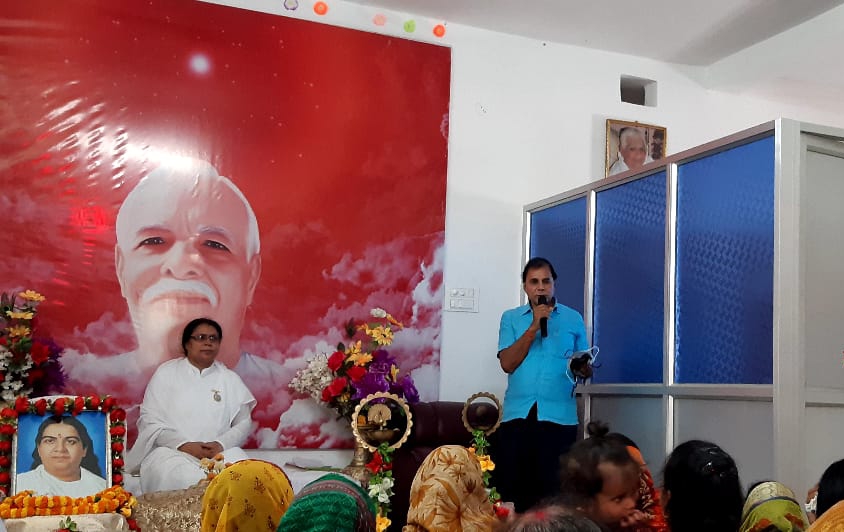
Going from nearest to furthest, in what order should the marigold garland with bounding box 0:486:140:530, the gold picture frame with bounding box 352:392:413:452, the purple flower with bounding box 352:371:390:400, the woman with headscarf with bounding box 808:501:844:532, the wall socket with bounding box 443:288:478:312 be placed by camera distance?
the woman with headscarf with bounding box 808:501:844:532, the gold picture frame with bounding box 352:392:413:452, the marigold garland with bounding box 0:486:140:530, the purple flower with bounding box 352:371:390:400, the wall socket with bounding box 443:288:478:312

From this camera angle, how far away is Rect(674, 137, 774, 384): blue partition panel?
12.4 feet

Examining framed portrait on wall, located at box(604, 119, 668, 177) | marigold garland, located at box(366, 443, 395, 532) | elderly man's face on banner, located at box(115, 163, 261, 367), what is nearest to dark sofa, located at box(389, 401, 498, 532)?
marigold garland, located at box(366, 443, 395, 532)

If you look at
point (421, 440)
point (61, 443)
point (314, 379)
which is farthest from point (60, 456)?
point (421, 440)

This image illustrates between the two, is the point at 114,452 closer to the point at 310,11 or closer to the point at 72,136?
the point at 72,136

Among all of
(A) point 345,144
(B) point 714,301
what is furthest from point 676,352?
(A) point 345,144

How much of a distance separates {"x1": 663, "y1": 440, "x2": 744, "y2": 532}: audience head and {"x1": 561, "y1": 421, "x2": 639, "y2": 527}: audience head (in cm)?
10

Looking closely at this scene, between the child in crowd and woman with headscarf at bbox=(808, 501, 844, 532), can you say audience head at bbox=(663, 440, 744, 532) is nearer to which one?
the child in crowd

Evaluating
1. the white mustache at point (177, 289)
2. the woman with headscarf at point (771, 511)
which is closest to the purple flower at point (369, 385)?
the white mustache at point (177, 289)

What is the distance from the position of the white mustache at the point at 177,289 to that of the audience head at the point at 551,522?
3964 mm

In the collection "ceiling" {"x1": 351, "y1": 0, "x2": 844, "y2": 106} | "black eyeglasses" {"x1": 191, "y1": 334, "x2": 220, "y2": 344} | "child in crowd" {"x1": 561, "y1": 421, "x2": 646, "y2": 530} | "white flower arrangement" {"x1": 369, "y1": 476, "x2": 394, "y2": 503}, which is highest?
"ceiling" {"x1": 351, "y1": 0, "x2": 844, "y2": 106}

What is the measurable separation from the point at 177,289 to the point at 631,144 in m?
3.25

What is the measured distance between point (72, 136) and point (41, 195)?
14.6 inches

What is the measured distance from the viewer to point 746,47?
620 centimetres

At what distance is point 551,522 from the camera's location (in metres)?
1.34
